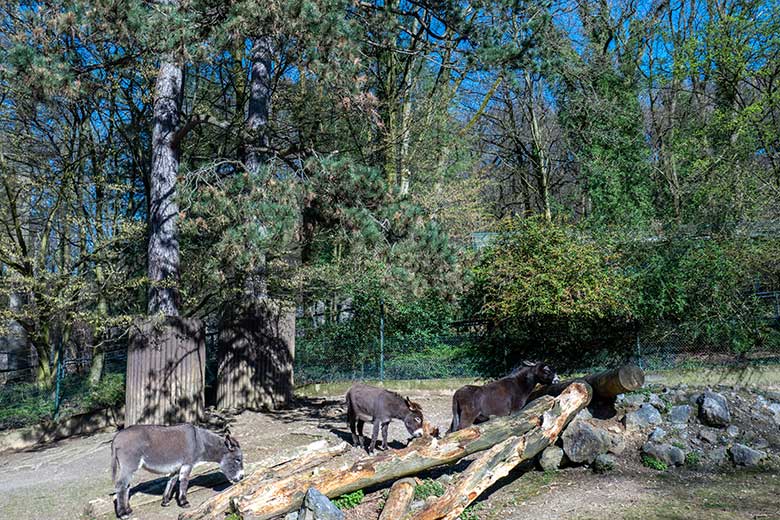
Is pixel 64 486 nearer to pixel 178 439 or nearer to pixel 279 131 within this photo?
pixel 178 439

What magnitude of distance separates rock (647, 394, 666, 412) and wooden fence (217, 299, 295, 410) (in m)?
6.83

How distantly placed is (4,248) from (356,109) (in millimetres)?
7102

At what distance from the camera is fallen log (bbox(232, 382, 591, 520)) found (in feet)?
21.6

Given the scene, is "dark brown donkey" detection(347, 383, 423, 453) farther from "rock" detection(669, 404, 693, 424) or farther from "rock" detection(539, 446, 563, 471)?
"rock" detection(669, 404, 693, 424)

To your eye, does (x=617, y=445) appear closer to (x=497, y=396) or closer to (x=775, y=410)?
(x=497, y=396)

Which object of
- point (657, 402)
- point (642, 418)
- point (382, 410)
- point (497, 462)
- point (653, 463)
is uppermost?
point (382, 410)

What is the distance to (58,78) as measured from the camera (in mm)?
9133

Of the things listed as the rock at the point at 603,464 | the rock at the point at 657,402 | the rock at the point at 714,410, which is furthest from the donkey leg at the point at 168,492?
the rock at the point at 714,410

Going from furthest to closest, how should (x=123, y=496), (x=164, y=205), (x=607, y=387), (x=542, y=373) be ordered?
(x=164, y=205)
(x=542, y=373)
(x=607, y=387)
(x=123, y=496)

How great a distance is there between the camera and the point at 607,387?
9055 millimetres

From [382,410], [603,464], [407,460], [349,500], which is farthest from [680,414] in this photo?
[349,500]

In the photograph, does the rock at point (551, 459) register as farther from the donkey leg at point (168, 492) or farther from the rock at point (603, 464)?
the donkey leg at point (168, 492)

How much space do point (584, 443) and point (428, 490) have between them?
2314mm

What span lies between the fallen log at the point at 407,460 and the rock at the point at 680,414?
52.9 inches
